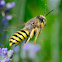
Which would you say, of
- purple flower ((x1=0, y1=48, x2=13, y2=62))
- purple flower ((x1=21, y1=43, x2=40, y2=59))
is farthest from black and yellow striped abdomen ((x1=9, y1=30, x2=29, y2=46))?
purple flower ((x1=21, y1=43, x2=40, y2=59))

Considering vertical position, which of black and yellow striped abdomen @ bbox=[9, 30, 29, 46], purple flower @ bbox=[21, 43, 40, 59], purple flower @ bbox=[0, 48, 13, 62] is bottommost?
purple flower @ bbox=[0, 48, 13, 62]

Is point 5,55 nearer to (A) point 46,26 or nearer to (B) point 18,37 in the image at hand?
(B) point 18,37

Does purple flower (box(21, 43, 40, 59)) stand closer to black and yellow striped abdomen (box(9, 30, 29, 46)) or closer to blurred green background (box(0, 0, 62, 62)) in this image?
blurred green background (box(0, 0, 62, 62))

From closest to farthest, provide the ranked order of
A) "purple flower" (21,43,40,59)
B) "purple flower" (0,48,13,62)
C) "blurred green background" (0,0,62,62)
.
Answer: "purple flower" (0,48,13,62), "blurred green background" (0,0,62,62), "purple flower" (21,43,40,59)

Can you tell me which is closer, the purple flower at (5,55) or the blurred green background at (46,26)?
the purple flower at (5,55)

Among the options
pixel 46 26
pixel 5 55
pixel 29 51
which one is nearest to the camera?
pixel 5 55

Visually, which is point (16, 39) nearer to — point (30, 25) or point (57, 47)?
point (30, 25)

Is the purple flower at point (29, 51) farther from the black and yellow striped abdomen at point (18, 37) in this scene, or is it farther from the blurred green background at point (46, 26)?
the black and yellow striped abdomen at point (18, 37)

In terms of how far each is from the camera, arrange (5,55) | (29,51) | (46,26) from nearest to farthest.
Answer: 1. (5,55)
2. (46,26)
3. (29,51)

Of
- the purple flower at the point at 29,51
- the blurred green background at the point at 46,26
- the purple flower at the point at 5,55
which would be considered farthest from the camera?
the purple flower at the point at 29,51

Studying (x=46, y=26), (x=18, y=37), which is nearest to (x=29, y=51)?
(x=46, y=26)

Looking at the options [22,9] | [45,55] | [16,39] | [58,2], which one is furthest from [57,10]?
[16,39]

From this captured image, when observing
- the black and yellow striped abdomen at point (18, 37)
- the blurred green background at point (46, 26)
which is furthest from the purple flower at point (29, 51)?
the black and yellow striped abdomen at point (18, 37)
